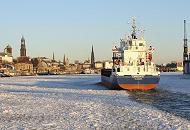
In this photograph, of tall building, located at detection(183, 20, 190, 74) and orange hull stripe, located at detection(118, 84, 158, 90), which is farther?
tall building, located at detection(183, 20, 190, 74)

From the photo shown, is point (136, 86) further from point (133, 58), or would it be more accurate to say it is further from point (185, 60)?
point (185, 60)

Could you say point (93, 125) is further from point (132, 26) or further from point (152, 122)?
point (132, 26)

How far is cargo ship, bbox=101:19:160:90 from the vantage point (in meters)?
54.7

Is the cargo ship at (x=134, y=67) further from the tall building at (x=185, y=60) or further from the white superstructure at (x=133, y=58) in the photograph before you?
the tall building at (x=185, y=60)

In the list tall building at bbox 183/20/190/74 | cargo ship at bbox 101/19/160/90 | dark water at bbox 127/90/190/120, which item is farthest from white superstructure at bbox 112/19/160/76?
tall building at bbox 183/20/190/74

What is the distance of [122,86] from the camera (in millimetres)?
54688

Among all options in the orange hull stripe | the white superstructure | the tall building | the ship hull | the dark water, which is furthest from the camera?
the tall building

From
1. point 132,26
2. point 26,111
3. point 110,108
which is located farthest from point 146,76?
point 26,111

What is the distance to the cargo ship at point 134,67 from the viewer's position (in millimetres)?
54684

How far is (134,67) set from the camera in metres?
57.3

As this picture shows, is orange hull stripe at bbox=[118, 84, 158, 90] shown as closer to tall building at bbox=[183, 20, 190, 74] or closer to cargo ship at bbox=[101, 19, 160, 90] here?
cargo ship at bbox=[101, 19, 160, 90]

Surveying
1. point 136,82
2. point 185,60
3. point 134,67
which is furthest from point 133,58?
point 185,60

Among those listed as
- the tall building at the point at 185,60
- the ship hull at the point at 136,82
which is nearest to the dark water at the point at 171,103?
the ship hull at the point at 136,82

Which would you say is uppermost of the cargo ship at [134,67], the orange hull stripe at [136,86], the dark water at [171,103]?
the cargo ship at [134,67]
